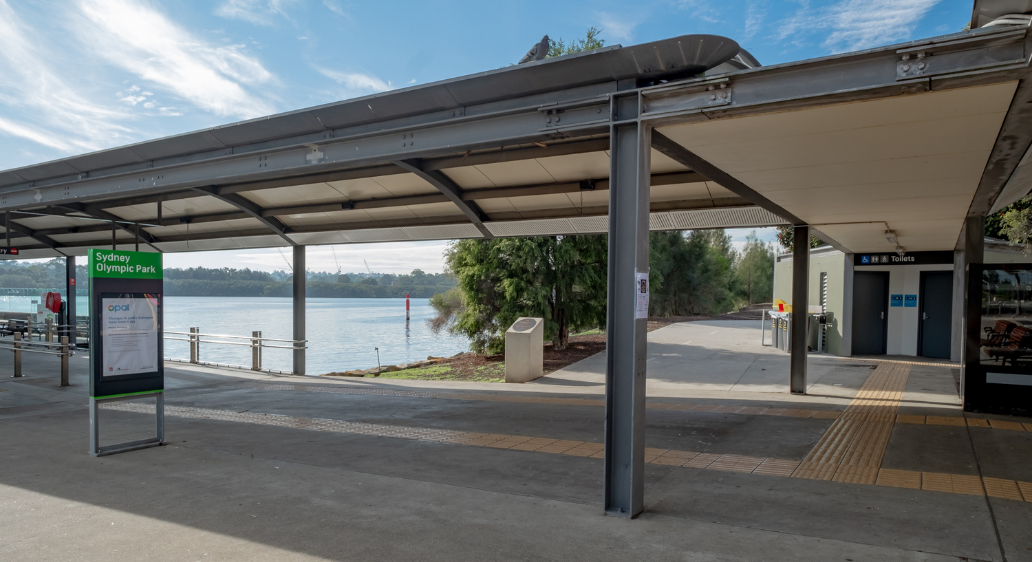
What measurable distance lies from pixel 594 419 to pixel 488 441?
188 cm

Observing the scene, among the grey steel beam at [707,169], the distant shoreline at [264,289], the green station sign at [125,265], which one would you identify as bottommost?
the distant shoreline at [264,289]

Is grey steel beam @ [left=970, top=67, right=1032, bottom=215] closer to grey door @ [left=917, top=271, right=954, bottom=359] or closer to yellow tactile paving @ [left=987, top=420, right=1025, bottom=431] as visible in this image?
yellow tactile paving @ [left=987, top=420, right=1025, bottom=431]

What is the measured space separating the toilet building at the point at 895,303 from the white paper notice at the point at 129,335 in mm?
14494

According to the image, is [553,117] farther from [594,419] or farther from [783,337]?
[783,337]

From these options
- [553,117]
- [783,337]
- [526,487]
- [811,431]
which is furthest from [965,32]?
[783,337]

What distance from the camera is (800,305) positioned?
969 centimetres

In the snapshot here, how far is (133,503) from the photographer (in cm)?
461

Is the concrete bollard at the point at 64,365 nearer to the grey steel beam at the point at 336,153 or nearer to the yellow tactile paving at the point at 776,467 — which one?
the grey steel beam at the point at 336,153

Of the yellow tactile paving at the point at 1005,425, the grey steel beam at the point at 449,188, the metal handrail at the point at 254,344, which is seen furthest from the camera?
the metal handrail at the point at 254,344

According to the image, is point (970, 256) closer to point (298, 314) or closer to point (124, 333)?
point (124, 333)

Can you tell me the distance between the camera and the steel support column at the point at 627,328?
4324mm

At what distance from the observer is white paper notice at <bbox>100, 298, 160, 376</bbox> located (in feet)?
20.1

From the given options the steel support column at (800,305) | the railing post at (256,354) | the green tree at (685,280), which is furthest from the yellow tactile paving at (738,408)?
the green tree at (685,280)

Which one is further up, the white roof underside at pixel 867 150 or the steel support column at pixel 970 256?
the white roof underside at pixel 867 150
